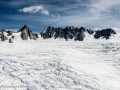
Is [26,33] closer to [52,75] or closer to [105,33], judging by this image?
[105,33]

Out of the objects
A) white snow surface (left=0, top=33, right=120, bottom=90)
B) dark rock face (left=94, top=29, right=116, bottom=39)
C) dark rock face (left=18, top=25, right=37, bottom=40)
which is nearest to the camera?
white snow surface (left=0, top=33, right=120, bottom=90)

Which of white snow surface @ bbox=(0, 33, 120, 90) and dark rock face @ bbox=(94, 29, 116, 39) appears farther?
dark rock face @ bbox=(94, 29, 116, 39)

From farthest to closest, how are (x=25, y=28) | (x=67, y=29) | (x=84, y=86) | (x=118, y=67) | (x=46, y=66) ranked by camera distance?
(x=67, y=29), (x=25, y=28), (x=118, y=67), (x=46, y=66), (x=84, y=86)

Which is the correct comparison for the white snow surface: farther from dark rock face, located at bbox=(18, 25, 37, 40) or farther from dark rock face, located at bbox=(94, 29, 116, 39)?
dark rock face, located at bbox=(94, 29, 116, 39)

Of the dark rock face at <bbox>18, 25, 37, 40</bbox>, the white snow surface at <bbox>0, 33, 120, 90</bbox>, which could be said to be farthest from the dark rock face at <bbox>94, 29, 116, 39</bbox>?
the white snow surface at <bbox>0, 33, 120, 90</bbox>

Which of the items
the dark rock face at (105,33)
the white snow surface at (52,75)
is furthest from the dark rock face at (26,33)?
the white snow surface at (52,75)

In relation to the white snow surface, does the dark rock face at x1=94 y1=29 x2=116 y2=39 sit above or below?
above

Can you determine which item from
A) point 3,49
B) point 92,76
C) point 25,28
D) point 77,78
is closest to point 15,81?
point 77,78

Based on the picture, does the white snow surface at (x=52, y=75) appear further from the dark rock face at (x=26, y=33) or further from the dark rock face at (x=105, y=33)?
the dark rock face at (x=105, y=33)

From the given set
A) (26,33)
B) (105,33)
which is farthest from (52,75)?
(105,33)

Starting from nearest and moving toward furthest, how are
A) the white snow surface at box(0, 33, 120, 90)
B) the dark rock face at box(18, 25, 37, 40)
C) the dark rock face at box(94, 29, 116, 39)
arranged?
the white snow surface at box(0, 33, 120, 90)
the dark rock face at box(18, 25, 37, 40)
the dark rock face at box(94, 29, 116, 39)

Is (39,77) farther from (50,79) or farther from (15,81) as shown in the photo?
(15,81)
